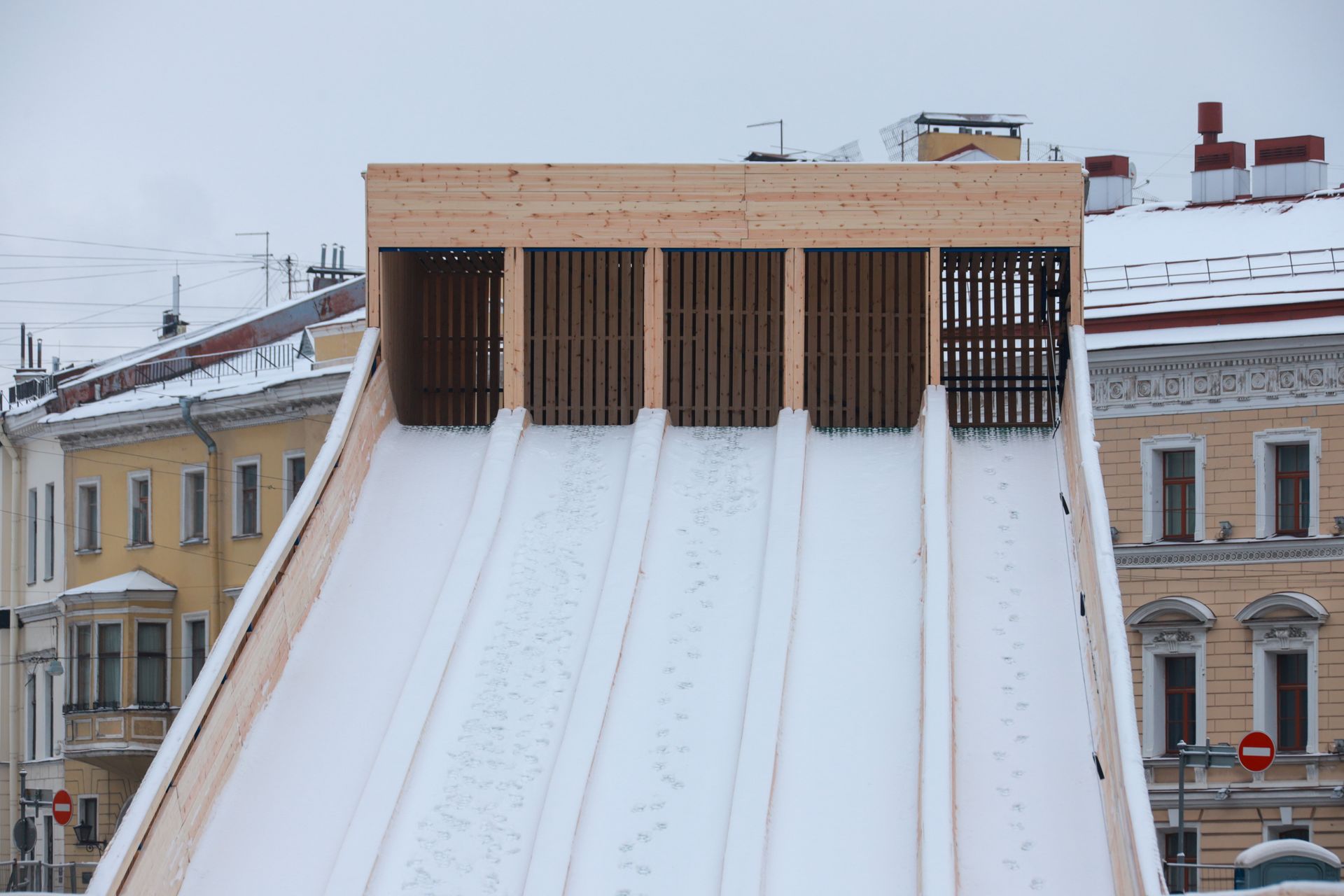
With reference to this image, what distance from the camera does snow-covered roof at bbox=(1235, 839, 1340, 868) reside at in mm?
22984

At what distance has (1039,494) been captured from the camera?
17.3 m

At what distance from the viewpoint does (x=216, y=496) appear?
32.9m

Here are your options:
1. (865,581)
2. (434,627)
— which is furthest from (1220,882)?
(434,627)

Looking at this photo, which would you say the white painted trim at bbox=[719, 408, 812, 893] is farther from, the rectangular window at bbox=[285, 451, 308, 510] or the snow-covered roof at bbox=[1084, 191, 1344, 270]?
the rectangular window at bbox=[285, 451, 308, 510]

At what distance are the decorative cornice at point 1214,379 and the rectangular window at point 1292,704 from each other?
3315 millimetres

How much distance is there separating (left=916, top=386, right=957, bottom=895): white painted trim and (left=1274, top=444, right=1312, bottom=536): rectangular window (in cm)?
1091

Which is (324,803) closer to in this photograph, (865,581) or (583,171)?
(865,581)

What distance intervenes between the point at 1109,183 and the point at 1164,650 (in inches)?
396

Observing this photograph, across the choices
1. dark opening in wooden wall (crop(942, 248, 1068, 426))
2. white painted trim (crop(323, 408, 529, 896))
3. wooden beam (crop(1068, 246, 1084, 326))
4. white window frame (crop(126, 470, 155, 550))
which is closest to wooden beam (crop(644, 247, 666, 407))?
white painted trim (crop(323, 408, 529, 896))

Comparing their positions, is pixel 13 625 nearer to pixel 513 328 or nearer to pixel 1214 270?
pixel 513 328

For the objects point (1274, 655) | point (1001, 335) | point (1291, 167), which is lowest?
point (1274, 655)

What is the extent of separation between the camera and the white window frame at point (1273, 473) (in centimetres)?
2739

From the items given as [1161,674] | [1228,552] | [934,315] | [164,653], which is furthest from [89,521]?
[934,315]

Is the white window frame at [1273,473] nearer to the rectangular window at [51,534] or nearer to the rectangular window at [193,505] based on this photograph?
the rectangular window at [193,505]
